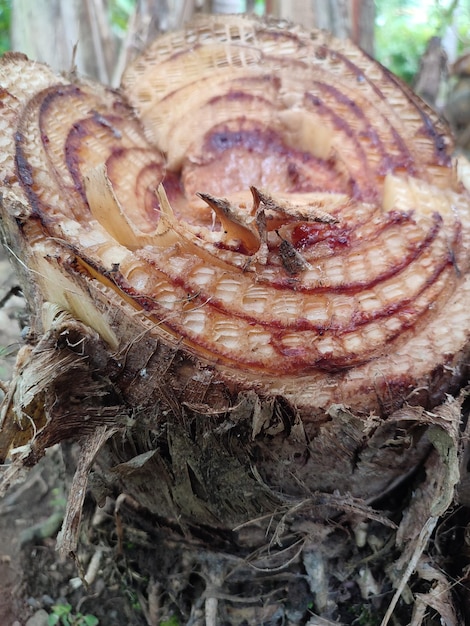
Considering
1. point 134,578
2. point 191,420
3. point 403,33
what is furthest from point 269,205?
point 403,33

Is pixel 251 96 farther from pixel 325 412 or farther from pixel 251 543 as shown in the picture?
pixel 251 543

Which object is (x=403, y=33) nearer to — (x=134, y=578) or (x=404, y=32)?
(x=404, y=32)

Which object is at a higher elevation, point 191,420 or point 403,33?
point 191,420

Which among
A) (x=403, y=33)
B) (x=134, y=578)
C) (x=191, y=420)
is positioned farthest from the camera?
(x=403, y=33)

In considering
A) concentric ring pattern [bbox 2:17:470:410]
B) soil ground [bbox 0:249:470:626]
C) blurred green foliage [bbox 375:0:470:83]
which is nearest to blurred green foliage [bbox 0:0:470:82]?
blurred green foliage [bbox 375:0:470:83]

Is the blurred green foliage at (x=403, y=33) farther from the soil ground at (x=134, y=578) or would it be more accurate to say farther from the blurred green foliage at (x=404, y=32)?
the soil ground at (x=134, y=578)

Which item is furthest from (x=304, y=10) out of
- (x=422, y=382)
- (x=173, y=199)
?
(x=422, y=382)

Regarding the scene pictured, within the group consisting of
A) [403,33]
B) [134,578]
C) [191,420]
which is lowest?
[403,33]

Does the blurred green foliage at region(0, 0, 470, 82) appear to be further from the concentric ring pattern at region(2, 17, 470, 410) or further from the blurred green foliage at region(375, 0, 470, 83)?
the concentric ring pattern at region(2, 17, 470, 410)

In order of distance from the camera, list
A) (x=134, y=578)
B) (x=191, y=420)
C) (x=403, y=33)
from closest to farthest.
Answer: (x=191, y=420) < (x=134, y=578) < (x=403, y=33)
